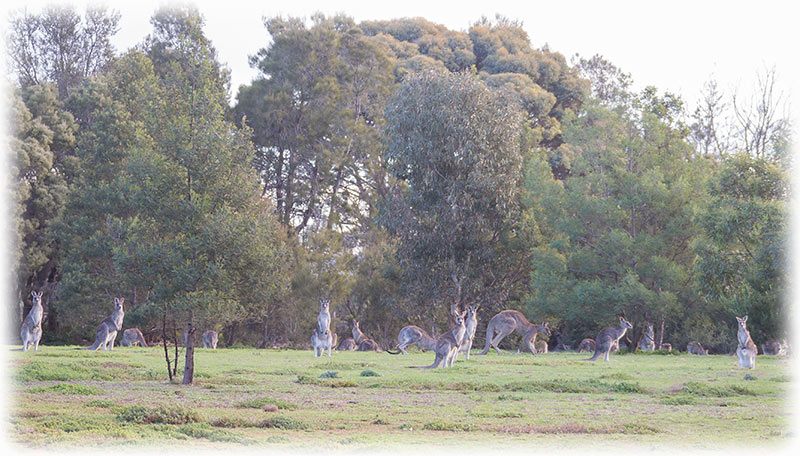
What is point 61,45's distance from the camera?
173ft

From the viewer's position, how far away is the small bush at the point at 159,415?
1201 cm

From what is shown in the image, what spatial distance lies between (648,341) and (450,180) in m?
11.1

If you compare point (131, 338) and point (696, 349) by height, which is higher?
point (696, 349)

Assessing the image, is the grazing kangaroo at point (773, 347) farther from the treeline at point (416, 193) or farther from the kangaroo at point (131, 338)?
the kangaroo at point (131, 338)

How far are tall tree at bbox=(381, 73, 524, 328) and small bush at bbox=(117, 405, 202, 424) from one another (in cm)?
2695

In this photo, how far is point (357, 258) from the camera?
46188 millimetres

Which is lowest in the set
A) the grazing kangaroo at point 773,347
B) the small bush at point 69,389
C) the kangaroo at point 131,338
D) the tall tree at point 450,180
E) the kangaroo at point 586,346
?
the small bush at point 69,389

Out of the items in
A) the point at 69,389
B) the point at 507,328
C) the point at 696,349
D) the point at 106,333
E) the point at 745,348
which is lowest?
the point at 69,389

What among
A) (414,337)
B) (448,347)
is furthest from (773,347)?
(448,347)

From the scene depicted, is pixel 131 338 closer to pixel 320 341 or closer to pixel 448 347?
pixel 320 341

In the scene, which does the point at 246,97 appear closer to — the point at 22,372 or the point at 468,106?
the point at 468,106

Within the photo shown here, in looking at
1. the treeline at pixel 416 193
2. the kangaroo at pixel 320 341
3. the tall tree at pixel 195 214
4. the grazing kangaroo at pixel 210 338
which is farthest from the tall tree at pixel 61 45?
the tall tree at pixel 195 214

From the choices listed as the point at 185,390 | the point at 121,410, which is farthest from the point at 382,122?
the point at 121,410

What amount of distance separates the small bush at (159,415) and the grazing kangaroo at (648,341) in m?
27.8
